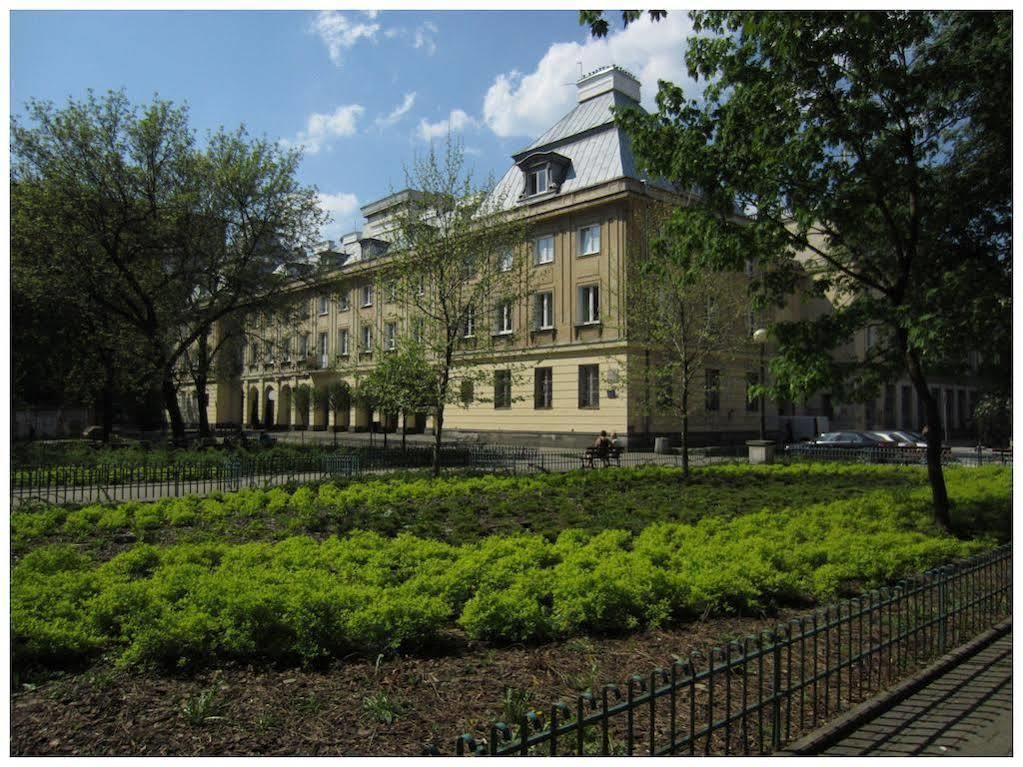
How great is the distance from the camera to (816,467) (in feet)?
66.5

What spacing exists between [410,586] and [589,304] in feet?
100

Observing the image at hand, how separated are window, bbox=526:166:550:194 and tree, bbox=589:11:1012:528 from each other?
93.1 ft

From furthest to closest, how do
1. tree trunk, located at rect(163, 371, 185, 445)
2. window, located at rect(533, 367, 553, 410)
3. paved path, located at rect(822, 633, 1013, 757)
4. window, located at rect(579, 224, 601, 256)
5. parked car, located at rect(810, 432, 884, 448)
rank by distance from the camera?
window, located at rect(533, 367, 553, 410) → window, located at rect(579, 224, 601, 256) → parked car, located at rect(810, 432, 884, 448) → tree trunk, located at rect(163, 371, 185, 445) → paved path, located at rect(822, 633, 1013, 757)

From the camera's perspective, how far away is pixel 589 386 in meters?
35.8

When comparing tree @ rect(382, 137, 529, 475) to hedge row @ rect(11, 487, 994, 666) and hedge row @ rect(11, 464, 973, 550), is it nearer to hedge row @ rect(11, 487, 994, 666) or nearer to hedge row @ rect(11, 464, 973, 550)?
hedge row @ rect(11, 464, 973, 550)

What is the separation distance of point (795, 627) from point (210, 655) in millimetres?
4836

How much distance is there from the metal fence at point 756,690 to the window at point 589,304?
2875cm

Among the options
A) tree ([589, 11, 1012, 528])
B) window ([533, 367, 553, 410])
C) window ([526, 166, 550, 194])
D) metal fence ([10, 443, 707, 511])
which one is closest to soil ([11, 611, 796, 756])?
tree ([589, 11, 1012, 528])

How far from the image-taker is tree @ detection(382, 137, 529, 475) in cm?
1952

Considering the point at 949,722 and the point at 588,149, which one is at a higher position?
the point at 588,149

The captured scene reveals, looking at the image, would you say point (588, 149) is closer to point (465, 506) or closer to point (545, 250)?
point (545, 250)

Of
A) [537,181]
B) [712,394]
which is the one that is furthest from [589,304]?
[537,181]

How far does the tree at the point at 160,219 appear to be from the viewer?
81.4 feet

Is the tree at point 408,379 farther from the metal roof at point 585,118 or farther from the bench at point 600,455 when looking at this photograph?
the metal roof at point 585,118
